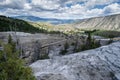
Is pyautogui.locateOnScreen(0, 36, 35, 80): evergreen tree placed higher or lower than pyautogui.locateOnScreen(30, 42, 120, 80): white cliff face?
higher

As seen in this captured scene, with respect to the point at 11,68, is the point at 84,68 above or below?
below

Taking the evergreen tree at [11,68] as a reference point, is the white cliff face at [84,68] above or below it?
below

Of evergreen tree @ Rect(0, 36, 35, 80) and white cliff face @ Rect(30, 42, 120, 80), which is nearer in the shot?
evergreen tree @ Rect(0, 36, 35, 80)

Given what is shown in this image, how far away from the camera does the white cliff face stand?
4975 cm

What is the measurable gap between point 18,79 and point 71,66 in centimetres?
2419

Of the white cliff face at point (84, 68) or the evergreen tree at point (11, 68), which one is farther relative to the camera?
the white cliff face at point (84, 68)

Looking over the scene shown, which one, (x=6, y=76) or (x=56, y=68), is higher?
(x=6, y=76)

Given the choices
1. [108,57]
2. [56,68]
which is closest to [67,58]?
[56,68]

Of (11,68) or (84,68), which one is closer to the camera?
(11,68)

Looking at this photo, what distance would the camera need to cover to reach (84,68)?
5200 centimetres

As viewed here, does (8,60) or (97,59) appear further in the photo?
(97,59)

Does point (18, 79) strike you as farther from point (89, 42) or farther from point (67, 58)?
point (89, 42)

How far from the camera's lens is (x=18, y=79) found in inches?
1178

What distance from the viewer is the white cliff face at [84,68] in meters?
49.8
